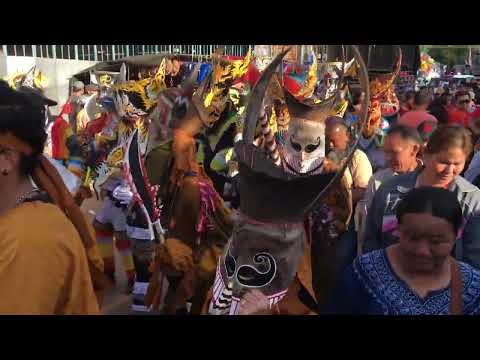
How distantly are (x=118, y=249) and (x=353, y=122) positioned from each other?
6.09 ft

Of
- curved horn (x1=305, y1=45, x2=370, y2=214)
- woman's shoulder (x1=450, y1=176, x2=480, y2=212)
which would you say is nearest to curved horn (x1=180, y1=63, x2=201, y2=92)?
curved horn (x1=305, y1=45, x2=370, y2=214)

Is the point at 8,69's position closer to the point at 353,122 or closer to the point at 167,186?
the point at 167,186

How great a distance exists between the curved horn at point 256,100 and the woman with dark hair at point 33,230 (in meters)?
0.92

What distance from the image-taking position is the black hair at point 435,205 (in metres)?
2.09

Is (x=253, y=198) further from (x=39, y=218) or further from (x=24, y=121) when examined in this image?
(x=24, y=121)

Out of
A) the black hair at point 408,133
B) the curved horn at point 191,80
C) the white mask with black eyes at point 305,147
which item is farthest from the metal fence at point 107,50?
the black hair at point 408,133

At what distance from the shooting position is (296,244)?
8.39 feet

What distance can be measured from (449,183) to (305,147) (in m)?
0.65

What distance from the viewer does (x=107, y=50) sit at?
2822 mm

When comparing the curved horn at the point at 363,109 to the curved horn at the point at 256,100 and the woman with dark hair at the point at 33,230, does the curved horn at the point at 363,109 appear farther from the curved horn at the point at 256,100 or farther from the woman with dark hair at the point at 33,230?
the woman with dark hair at the point at 33,230

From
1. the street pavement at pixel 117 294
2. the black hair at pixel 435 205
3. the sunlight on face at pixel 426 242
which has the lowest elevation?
the street pavement at pixel 117 294

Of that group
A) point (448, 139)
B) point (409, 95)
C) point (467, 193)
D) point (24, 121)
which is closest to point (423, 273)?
point (467, 193)

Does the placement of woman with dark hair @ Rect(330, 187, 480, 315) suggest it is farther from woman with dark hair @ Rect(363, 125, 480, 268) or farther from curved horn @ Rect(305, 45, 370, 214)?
curved horn @ Rect(305, 45, 370, 214)

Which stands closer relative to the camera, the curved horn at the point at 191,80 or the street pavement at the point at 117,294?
the curved horn at the point at 191,80
